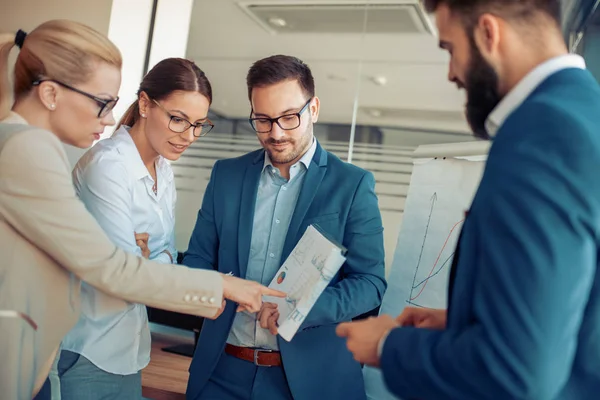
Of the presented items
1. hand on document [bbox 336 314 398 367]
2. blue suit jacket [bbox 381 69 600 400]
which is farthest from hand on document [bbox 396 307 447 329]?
blue suit jacket [bbox 381 69 600 400]

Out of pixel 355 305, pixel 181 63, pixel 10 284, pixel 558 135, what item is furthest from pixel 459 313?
pixel 181 63

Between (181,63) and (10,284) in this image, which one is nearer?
(10,284)

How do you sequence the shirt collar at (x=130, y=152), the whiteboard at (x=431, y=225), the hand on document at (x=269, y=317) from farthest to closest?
1. the whiteboard at (x=431, y=225)
2. the shirt collar at (x=130, y=152)
3. the hand on document at (x=269, y=317)

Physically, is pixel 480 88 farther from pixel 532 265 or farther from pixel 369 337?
pixel 369 337

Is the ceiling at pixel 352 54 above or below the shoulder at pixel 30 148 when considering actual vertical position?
above

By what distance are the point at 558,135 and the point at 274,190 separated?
1151 millimetres

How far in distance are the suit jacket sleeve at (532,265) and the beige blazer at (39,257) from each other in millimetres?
811

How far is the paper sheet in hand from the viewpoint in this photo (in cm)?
140

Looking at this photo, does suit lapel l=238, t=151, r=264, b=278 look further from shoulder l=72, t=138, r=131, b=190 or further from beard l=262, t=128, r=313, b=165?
shoulder l=72, t=138, r=131, b=190

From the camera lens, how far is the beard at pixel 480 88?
3.06ft

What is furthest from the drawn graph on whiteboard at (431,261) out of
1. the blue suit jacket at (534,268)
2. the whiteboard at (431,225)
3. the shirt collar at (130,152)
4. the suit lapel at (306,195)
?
the blue suit jacket at (534,268)

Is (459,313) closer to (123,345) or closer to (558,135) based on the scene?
(558,135)

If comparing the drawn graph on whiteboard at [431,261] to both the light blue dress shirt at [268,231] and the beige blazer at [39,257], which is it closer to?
the light blue dress shirt at [268,231]

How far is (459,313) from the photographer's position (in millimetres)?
865
